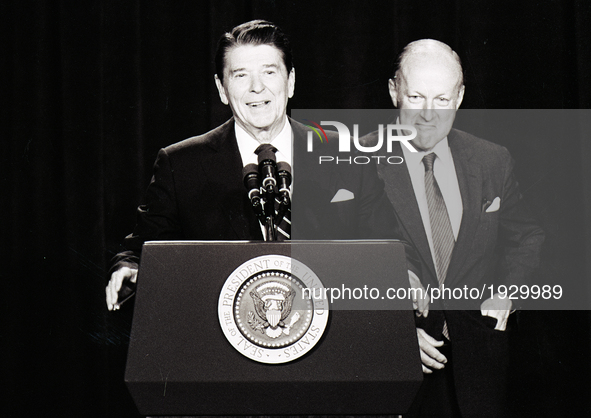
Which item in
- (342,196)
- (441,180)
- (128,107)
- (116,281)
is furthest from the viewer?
(128,107)

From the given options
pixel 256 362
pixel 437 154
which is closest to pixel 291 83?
pixel 437 154

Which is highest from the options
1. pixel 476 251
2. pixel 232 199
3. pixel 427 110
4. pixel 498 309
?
pixel 427 110

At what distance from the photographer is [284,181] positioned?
56.4 inches

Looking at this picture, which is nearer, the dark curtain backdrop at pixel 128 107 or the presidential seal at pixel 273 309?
the presidential seal at pixel 273 309

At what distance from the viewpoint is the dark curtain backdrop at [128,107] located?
2703 mm

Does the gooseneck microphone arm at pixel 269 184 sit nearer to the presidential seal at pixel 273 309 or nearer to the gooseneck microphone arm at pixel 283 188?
the gooseneck microphone arm at pixel 283 188

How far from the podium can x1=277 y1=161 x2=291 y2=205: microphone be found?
202 millimetres

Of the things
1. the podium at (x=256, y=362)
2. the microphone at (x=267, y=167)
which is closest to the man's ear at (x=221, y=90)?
the microphone at (x=267, y=167)

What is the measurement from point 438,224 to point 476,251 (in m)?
0.21

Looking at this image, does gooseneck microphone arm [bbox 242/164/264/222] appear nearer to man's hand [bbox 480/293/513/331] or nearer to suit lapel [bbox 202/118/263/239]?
suit lapel [bbox 202/118/263/239]

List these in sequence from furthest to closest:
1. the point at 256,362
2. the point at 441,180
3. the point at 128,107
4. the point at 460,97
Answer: the point at 128,107 → the point at 460,97 → the point at 441,180 → the point at 256,362

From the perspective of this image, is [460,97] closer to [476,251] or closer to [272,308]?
[476,251]

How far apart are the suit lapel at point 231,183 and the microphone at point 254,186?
0.83 metres

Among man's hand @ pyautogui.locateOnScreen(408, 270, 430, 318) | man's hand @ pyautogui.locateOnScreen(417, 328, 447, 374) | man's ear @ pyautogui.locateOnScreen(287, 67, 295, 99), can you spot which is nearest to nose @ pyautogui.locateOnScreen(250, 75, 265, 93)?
man's ear @ pyautogui.locateOnScreen(287, 67, 295, 99)
